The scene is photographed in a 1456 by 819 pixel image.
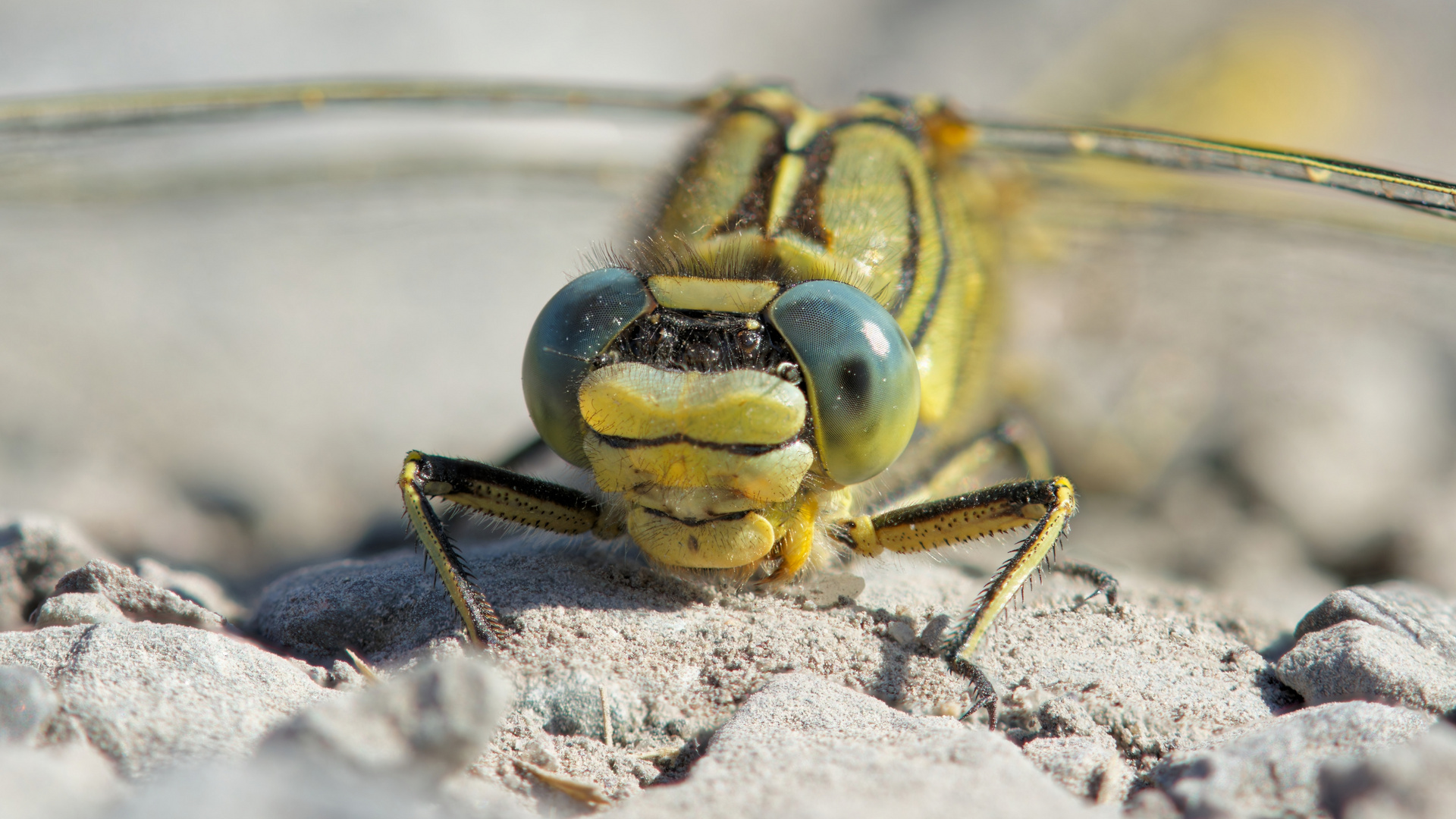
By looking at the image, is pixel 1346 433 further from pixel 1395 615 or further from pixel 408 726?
pixel 408 726

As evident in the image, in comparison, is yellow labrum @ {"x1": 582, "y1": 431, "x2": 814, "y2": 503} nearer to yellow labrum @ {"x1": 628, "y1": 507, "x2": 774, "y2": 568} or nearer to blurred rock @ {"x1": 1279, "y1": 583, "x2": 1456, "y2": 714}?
yellow labrum @ {"x1": 628, "y1": 507, "x2": 774, "y2": 568}

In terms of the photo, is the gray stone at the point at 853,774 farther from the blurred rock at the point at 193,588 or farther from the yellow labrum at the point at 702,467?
the blurred rock at the point at 193,588

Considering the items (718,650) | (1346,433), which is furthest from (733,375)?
(1346,433)

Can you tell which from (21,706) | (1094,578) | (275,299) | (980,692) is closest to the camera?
(21,706)

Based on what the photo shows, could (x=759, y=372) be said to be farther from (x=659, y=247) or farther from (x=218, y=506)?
(x=218, y=506)

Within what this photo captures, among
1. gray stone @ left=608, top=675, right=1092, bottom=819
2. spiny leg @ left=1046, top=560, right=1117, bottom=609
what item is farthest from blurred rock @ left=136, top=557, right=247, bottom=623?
spiny leg @ left=1046, top=560, right=1117, bottom=609

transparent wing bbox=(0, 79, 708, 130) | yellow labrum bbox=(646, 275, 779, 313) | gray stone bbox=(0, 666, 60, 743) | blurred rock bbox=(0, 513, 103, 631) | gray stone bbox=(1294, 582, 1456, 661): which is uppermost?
transparent wing bbox=(0, 79, 708, 130)
